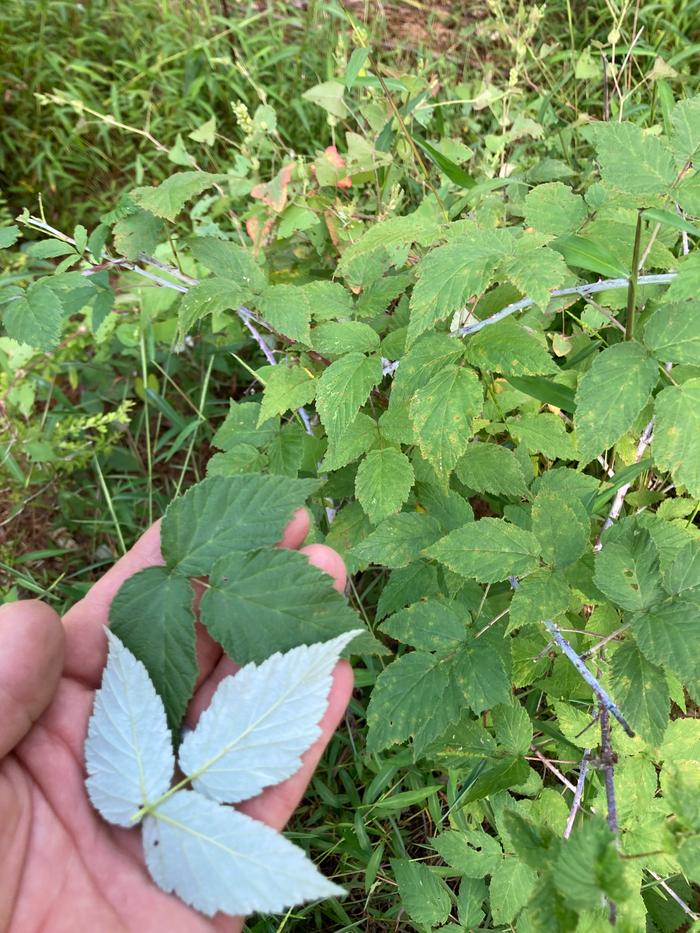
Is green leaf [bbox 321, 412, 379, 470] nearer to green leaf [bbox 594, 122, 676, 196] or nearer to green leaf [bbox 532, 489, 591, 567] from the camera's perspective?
green leaf [bbox 532, 489, 591, 567]

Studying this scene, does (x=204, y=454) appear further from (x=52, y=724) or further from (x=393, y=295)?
(x=52, y=724)

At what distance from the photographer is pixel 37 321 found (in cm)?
165

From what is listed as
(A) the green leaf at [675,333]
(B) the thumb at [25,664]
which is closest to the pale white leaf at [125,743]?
(B) the thumb at [25,664]

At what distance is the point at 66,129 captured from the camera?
12.3 feet

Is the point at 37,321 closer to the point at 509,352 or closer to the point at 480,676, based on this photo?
the point at 509,352

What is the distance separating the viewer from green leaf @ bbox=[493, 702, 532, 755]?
4.87 feet

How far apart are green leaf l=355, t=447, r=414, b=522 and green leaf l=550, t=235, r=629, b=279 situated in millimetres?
598

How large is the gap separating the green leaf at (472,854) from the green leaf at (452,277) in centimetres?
117

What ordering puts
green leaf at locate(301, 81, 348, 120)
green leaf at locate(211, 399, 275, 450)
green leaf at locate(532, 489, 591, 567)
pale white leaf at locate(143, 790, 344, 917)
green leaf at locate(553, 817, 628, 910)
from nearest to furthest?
green leaf at locate(553, 817, 628, 910) < pale white leaf at locate(143, 790, 344, 917) < green leaf at locate(532, 489, 591, 567) < green leaf at locate(211, 399, 275, 450) < green leaf at locate(301, 81, 348, 120)

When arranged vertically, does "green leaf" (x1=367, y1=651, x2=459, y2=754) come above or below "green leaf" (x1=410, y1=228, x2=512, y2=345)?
below

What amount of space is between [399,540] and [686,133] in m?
1.06

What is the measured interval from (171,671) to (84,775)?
29 cm

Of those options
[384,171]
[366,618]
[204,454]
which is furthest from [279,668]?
[384,171]

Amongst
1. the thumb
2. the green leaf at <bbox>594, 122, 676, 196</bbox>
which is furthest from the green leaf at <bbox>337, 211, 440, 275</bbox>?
the thumb
